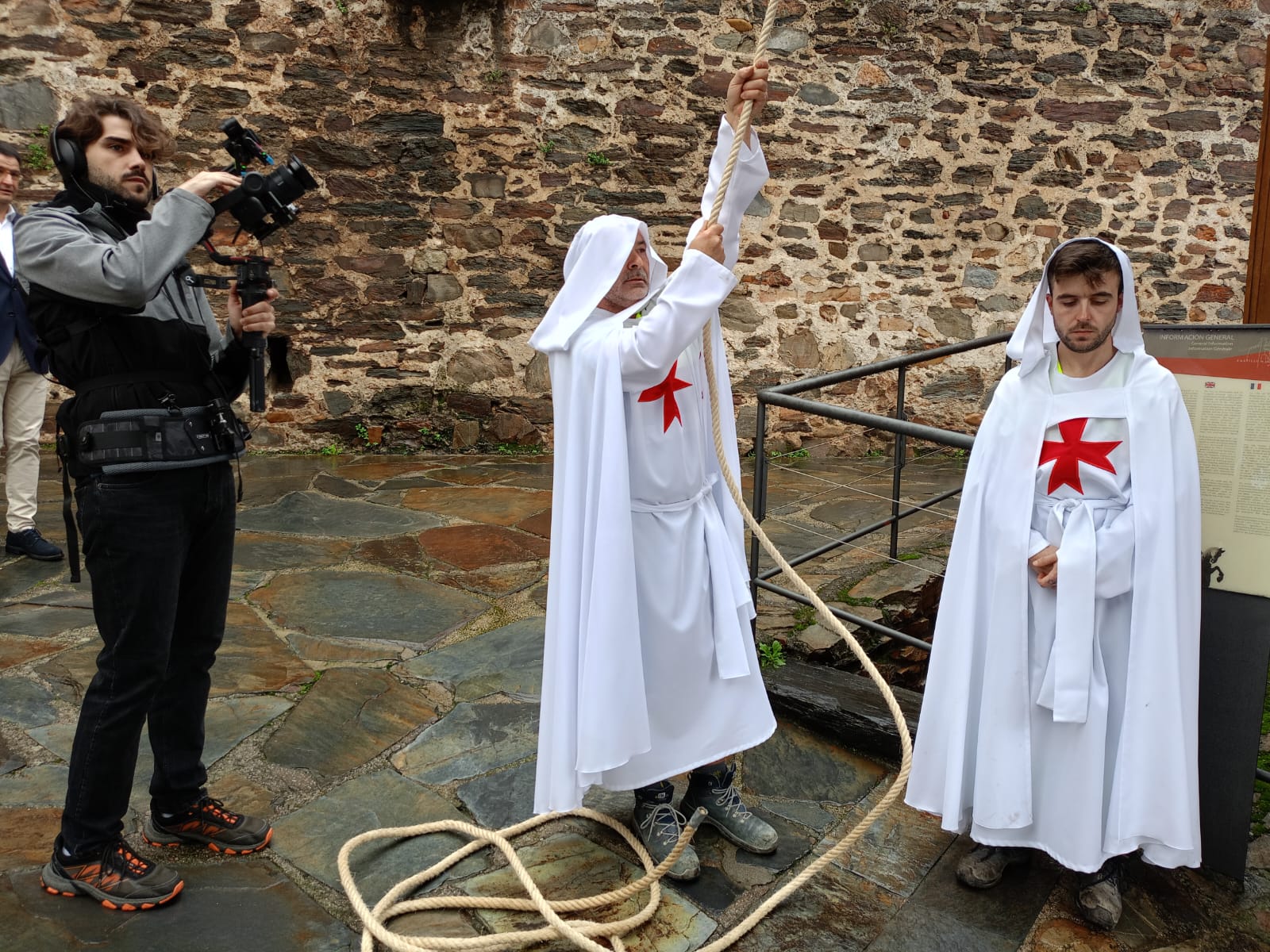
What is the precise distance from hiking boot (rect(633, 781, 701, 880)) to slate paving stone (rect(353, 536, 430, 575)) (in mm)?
2356

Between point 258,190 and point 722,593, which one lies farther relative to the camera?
point 722,593

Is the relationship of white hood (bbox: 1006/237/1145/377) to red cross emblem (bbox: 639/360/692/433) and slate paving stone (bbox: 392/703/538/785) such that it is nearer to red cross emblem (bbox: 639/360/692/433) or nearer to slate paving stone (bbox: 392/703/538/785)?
red cross emblem (bbox: 639/360/692/433)

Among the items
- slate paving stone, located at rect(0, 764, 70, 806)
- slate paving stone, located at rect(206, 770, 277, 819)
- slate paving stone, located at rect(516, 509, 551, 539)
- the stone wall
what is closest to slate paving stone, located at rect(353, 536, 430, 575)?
slate paving stone, located at rect(516, 509, 551, 539)

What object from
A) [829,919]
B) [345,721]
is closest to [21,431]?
[345,721]

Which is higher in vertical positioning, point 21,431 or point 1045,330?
point 1045,330

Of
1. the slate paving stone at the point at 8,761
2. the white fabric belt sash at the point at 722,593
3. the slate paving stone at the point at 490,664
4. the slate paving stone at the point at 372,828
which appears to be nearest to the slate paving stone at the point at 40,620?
the slate paving stone at the point at 8,761

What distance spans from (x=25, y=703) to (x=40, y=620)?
0.80 m

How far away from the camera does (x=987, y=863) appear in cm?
267

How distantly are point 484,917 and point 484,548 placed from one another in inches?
114

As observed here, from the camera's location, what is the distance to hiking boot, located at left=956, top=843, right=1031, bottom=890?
2.64m

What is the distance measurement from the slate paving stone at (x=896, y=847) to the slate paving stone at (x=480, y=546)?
8.31ft

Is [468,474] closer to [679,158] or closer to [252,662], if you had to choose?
[679,158]

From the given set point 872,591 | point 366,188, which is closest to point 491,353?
point 366,188

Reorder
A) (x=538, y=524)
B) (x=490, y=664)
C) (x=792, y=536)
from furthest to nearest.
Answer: (x=538, y=524)
(x=792, y=536)
(x=490, y=664)
